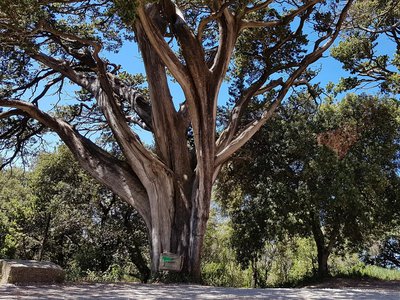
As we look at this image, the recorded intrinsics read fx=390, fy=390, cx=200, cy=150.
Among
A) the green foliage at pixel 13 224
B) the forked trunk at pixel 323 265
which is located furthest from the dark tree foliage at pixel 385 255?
the green foliage at pixel 13 224

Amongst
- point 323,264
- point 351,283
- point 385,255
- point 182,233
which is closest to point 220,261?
point 323,264

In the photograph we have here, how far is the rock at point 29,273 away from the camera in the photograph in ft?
21.2

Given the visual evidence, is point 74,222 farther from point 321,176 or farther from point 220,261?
point 321,176

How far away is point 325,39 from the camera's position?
1088cm

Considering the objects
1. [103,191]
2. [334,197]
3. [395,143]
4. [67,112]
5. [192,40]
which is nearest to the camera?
[192,40]

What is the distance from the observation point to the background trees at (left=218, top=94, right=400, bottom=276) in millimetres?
11547

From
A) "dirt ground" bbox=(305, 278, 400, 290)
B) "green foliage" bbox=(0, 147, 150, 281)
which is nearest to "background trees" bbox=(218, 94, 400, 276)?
"dirt ground" bbox=(305, 278, 400, 290)

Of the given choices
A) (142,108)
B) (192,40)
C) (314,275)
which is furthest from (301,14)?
(314,275)

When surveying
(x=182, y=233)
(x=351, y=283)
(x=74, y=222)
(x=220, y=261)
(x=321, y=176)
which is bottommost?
(x=351, y=283)

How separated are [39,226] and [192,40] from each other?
10.4 metres

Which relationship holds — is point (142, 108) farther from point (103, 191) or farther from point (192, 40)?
point (103, 191)

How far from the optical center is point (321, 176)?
38.9 feet

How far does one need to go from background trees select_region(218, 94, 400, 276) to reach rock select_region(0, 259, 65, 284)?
237 inches

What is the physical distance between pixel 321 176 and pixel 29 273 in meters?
8.52
